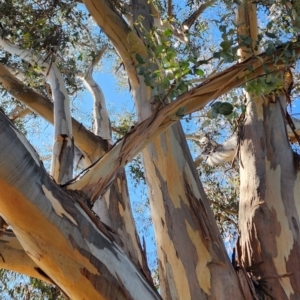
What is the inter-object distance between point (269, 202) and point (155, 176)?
0.69 metres

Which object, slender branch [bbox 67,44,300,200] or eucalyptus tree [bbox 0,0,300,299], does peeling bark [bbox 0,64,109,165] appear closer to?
eucalyptus tree [bbox 0,0,300,299]

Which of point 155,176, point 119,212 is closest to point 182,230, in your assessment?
point 155,176

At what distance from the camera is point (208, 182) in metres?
5.55

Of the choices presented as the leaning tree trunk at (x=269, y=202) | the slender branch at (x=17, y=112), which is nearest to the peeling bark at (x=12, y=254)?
the leaning tree trunk at (x=269, y=202)

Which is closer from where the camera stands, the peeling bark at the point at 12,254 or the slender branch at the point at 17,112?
the peeling bark at the point at 12,254

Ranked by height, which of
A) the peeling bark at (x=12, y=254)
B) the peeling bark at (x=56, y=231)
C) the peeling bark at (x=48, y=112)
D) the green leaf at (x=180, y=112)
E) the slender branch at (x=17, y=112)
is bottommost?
the peeling bark at (x=56, y=231)

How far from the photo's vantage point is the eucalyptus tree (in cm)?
144

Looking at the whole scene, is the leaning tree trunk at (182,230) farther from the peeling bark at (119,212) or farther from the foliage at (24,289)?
the foliage at (24,289)

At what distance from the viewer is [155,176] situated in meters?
2.69


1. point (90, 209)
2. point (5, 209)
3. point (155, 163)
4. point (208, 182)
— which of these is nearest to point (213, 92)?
point (90, 209)

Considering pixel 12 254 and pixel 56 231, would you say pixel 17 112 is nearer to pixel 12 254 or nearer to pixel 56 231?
pixel 12 254

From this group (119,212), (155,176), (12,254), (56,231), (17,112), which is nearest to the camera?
(56,231)

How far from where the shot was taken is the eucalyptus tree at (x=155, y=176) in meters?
1.44

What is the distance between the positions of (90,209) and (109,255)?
171 mm
